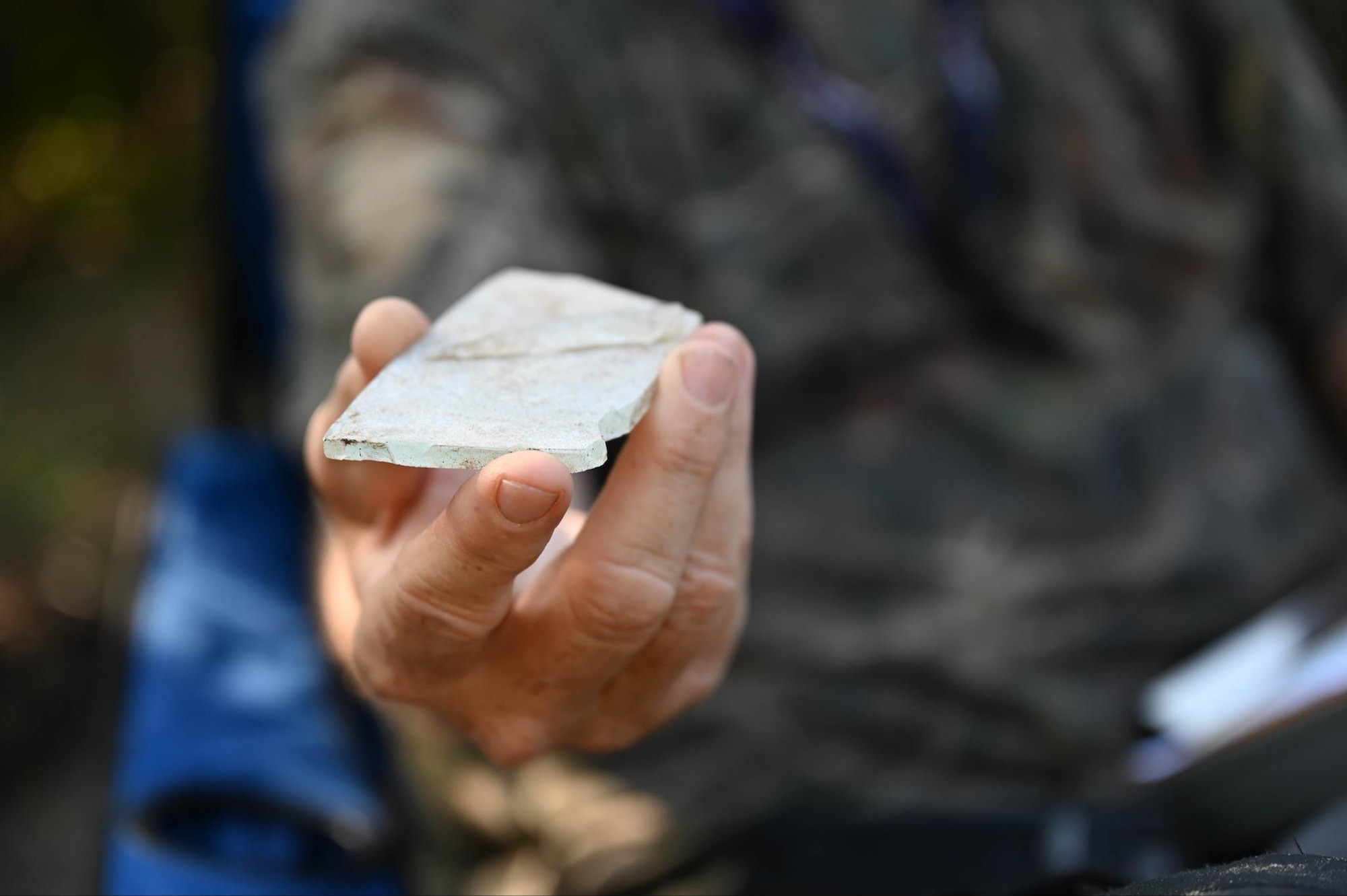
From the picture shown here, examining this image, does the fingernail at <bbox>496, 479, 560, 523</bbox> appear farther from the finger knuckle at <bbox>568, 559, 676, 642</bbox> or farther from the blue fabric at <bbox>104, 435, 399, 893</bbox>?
the blue fabric at <bbox>104, 435, 399, 893</bbox>

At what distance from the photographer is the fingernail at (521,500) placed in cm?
52

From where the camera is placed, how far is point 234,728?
1027mm

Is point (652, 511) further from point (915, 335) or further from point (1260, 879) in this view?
point (915, 335)

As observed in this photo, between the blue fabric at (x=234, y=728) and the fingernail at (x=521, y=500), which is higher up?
the blue fabric at (x=234, y=728)

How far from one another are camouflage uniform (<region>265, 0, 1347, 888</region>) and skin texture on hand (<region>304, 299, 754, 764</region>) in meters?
0.44

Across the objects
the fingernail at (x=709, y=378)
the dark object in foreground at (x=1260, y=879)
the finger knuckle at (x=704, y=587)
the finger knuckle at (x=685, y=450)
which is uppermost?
the fingernail at (x=709, y=378)

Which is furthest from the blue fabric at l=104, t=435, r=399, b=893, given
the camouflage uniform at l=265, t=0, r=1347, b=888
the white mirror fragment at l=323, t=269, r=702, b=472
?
the white mirror fragment at l=323, t=269, r=702, b=472

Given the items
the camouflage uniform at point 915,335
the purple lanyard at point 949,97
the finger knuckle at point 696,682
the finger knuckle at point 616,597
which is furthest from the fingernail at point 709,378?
the purple lanyard at point 949,97

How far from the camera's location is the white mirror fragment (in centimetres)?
56

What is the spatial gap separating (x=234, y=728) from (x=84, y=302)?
87.0 inches

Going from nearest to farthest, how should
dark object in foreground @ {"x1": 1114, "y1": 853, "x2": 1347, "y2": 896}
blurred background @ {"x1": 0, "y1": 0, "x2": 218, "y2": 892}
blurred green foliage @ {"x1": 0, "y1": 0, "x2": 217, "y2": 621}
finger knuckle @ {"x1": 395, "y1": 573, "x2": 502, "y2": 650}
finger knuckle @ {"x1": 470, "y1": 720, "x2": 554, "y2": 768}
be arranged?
dark object in foreground @ {"x1": 1114, "y1": 853, "x2": 1347, "y2": 896}
finger knuckle @ {"x1": 395, "y1": 573, "x2": 502, "y2": 650}
finger knuckle @ {"x1": 470, "y1": 720, "x2": 554, "y2": 768}
blurred background @ {"x1": 0, "y1": 0, "x2": 218, "y2": 892}
blurred green foliage @ {"x1": 0, "y1": 0, "x2": 217, "y2": 621}

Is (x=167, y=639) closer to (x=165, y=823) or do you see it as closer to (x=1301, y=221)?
(x=165, y=823)

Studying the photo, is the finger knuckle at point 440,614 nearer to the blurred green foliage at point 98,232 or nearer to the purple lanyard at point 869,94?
the purple lanyard at point 869,94

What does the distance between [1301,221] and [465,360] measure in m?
1.26
